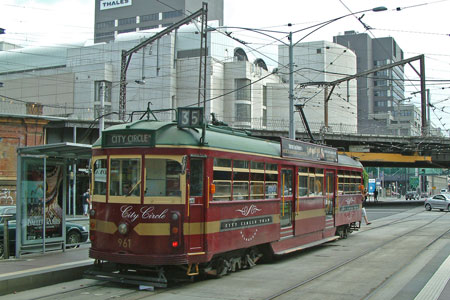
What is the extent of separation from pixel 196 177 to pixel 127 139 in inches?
57.8

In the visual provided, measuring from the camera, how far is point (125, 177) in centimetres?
908

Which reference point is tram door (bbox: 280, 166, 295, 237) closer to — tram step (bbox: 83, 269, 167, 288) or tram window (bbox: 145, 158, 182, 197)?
tram window (bbox: 145, 158, 182, 197)

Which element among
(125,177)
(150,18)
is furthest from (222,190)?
(150,18)

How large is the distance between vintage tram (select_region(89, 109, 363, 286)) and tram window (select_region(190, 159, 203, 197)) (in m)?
0.02

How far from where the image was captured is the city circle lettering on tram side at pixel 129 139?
9.00m

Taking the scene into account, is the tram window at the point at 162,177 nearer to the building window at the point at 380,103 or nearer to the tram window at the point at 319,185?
the tram window at the point at 319,185

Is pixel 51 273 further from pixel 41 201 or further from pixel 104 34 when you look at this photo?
pixel 104 34

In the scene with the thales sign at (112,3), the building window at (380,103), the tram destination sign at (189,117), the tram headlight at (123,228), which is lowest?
the tram headlight at (123,228)

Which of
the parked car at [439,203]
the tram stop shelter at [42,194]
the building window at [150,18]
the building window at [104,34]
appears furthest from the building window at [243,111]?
the building window at [104,34]

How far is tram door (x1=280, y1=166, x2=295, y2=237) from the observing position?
40.1 ft

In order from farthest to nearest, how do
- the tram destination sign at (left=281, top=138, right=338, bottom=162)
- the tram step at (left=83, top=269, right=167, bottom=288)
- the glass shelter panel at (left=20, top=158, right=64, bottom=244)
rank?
1. the tram destination sign at (left=281, top=138, right=338, bottom=162)
2. the glass shelter panel at (left=20, top=158, right=64, bottom=244)
3. the tram step at (left=83, top=269, right=167, bottom=288)

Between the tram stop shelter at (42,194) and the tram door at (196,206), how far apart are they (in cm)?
322

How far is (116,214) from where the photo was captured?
896cm

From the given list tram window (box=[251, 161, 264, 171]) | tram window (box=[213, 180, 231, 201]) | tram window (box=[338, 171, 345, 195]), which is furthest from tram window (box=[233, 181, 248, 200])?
tram window (box=[338, 171, 345, 195])
